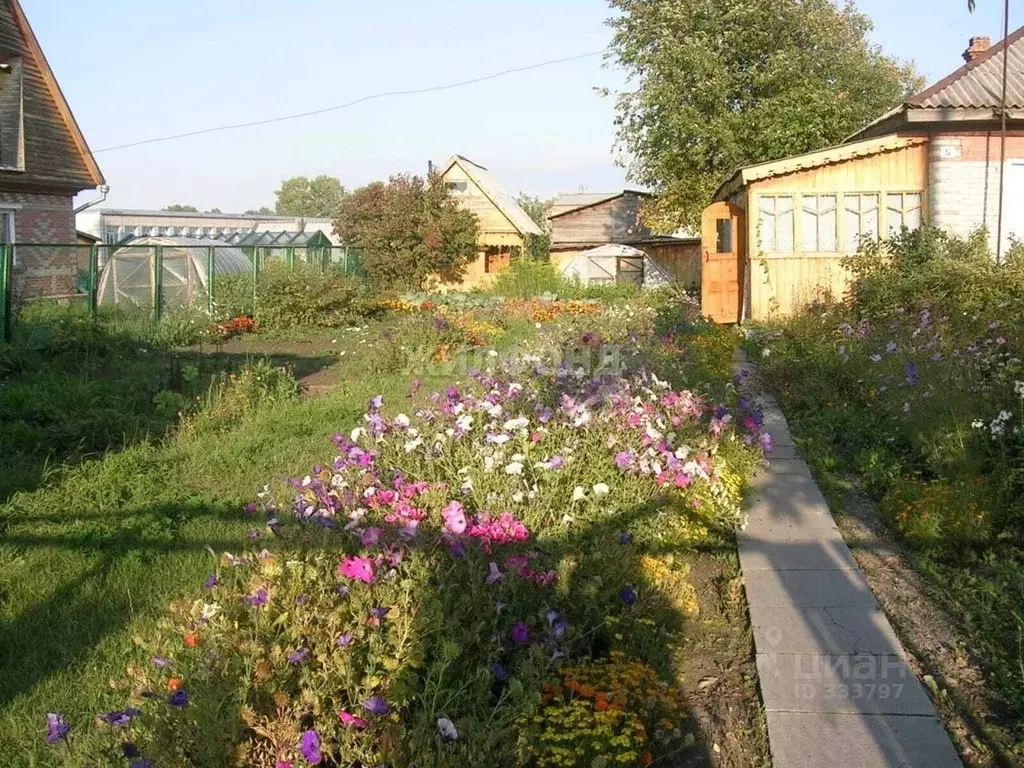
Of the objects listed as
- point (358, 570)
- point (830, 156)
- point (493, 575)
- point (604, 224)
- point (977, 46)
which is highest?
point (977, 46)

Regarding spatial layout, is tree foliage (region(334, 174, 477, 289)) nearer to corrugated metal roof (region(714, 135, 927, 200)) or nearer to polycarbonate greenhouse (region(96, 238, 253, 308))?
polycarbonate greenhouse (region(96, 238, 253, 308))

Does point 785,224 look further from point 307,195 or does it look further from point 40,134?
point 307,195

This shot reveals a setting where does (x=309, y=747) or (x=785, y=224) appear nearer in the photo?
(x=309, y=747)

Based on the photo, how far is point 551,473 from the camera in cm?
524

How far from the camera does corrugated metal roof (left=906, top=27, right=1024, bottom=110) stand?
15375 mm

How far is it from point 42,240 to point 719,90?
19088 millimetres

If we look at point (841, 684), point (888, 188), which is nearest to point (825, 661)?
point (841, 684)

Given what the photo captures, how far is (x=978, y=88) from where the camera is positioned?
15789mm

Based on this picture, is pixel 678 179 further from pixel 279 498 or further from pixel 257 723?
pixel 257 723

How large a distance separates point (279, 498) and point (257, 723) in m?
2.66

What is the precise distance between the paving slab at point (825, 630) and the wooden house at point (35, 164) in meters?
19.5

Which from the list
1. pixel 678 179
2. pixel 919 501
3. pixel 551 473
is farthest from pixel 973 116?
pixel 678 179

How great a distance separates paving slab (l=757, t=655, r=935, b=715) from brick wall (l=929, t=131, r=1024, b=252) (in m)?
13.2

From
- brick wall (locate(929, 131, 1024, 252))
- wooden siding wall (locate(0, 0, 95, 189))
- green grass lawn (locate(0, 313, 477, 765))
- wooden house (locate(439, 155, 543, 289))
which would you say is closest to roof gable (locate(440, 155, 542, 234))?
wooden house (locate(439, 155, 543, 289))
